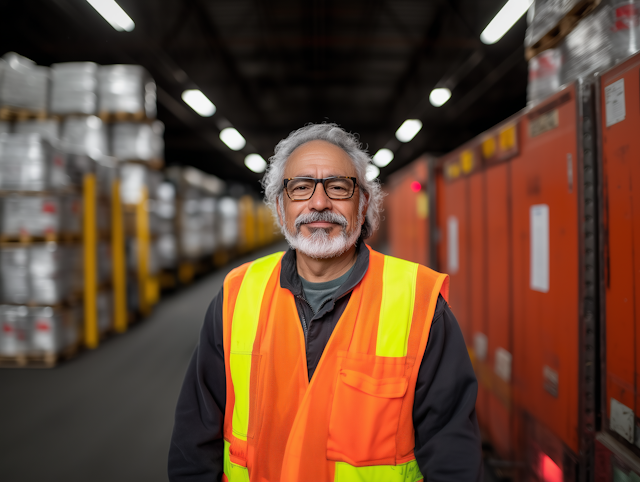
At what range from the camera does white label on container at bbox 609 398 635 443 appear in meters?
1.57

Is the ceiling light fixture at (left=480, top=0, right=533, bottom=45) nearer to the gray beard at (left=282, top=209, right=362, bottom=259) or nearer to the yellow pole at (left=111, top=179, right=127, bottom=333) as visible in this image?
the gray beard at (left=282, top=209, right=362, bottom=259)

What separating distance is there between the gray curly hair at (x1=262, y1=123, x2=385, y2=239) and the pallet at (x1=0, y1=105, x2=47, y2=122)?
5899 millimetres

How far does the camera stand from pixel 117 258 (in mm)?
6148

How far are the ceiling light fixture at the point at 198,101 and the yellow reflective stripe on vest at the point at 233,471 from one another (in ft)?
26.7

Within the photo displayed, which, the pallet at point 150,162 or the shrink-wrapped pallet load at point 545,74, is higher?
the pallet at point 150,162

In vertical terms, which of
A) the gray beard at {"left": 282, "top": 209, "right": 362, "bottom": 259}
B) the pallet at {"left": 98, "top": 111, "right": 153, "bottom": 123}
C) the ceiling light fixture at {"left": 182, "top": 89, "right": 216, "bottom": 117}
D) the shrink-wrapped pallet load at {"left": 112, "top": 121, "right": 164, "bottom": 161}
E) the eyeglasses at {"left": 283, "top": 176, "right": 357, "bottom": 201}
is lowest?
the gray beard at {"left": 282, "top": 209, "right": 362, "bottom": 259}

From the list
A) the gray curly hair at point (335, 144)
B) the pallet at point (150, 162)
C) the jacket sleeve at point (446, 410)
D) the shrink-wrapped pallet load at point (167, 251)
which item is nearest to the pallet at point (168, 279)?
the shrink-wrapped pallet load at point (167, 251)

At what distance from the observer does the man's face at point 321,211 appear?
166cm

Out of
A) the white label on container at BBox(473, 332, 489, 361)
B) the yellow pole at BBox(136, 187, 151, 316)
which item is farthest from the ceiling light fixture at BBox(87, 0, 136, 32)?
the white label on container at BBox(473, 332, 489, 361)

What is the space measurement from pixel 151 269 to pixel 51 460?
4.65 metres

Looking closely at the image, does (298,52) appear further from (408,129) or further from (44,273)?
(44,273)

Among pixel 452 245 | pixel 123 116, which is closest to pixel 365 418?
pixel 452 245

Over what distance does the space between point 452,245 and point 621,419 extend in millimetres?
2521

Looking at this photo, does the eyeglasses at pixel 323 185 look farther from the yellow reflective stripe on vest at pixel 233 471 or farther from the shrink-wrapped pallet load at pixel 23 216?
the shrink-wrapped pallet load at pixel 23 216
